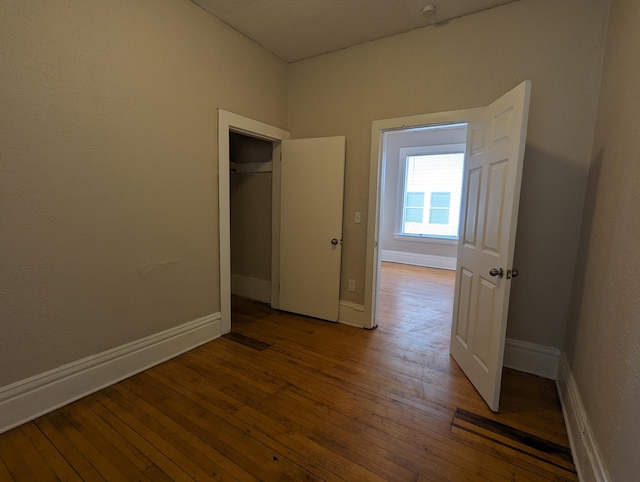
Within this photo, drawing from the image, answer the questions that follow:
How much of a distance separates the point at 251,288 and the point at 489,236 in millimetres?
2921

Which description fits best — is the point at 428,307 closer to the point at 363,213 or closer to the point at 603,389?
the point at 363,213

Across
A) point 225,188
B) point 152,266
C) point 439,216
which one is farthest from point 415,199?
point 152,266

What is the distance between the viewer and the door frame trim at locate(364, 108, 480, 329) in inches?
106

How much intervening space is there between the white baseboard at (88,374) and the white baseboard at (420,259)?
15.5ft

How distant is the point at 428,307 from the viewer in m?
3.81

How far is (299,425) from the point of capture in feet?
5.65

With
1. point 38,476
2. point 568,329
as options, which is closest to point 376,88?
point 568,329

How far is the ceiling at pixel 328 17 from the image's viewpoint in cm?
→ 232

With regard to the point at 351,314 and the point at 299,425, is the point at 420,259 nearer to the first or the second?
the point at 351,314

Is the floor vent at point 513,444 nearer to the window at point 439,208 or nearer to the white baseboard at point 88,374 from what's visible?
the white baseboard at point 88,374

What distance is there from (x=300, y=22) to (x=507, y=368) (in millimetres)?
3416

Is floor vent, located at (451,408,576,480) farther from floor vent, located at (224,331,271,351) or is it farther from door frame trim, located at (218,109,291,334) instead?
door frame trim, located at (218,109,291,334)

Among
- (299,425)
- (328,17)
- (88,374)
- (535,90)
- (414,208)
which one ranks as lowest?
(299,425)

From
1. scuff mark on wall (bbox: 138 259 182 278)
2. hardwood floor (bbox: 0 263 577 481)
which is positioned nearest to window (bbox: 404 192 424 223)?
hardwood floor (bbox: 0 263 577 481)
